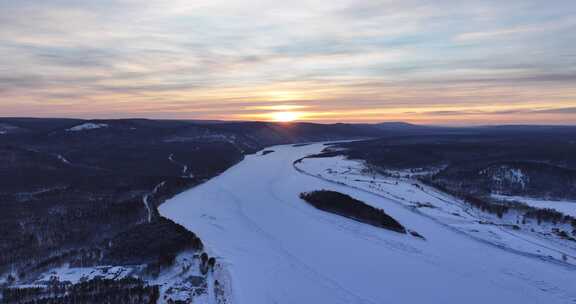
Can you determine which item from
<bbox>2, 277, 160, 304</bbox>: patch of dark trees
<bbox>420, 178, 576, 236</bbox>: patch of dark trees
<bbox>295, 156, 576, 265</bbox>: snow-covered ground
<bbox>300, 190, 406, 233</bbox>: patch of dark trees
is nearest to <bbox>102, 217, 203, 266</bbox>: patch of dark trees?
<bbox>2, 277, 160, 304</bbox>: patch of dark trees

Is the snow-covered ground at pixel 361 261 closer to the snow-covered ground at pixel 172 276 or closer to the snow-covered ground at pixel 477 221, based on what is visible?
the snow-covered ground at pixel 477 221

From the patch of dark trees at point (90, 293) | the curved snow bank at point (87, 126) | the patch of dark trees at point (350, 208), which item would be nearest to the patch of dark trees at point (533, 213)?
the patch of dark trees at point (350, 208)

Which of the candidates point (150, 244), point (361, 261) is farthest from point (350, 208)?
point (150, 244)

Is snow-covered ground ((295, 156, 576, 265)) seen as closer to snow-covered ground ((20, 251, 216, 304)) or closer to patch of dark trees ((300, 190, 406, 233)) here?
patch of dark trees ((300, 190, 406, 233))

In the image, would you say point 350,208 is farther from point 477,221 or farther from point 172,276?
point 172,276

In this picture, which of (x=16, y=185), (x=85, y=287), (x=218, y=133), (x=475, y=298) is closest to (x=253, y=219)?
(x=85, y=287)

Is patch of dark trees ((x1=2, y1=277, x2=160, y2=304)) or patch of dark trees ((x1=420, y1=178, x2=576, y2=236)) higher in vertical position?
patch of dark trees ((x1=420, y1=178, x2=576, y2=236))
